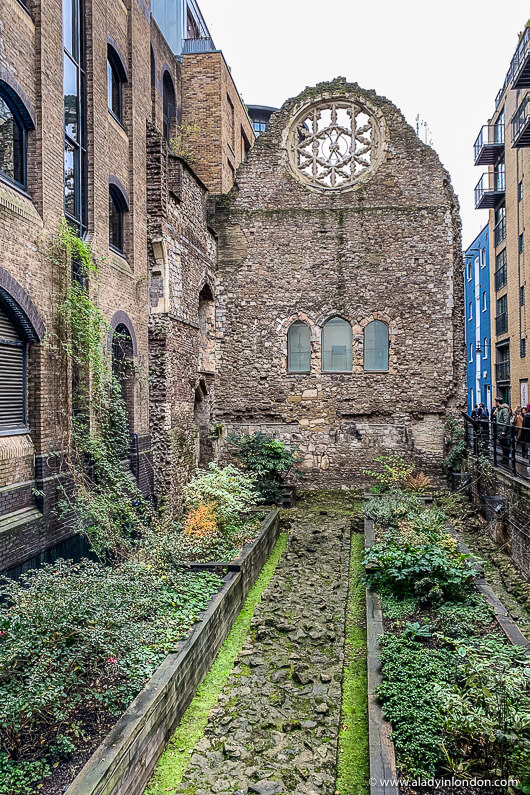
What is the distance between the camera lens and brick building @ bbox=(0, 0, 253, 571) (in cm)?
722

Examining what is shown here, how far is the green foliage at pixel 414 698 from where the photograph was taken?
4.32m

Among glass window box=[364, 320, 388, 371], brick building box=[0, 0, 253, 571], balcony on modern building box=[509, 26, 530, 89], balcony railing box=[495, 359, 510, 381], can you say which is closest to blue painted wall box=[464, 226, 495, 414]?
balcony railing box=[495, 359, 510, 381]

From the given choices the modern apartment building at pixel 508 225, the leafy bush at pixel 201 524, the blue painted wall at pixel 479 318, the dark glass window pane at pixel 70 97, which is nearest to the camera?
the dark glass window pane at pixel 70 97

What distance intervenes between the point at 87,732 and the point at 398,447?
41.1 feet

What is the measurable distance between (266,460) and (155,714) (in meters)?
9.84

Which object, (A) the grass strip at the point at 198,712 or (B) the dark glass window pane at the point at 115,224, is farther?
(B) the dark glass window pane at the point at 115,224

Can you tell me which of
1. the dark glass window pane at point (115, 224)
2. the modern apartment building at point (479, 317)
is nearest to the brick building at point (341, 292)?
the dark glass window pane at point (115, 224)

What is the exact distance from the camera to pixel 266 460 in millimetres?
14594

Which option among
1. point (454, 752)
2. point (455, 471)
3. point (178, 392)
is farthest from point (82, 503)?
point (455, 471)

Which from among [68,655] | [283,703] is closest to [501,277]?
[283,703]

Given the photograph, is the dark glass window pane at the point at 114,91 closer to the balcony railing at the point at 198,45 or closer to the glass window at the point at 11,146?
the glass window at the point at 11,146

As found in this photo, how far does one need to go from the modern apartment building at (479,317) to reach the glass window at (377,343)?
1632cm

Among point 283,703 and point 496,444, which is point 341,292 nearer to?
point 496,444

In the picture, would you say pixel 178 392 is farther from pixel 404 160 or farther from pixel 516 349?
pixel 516 349
